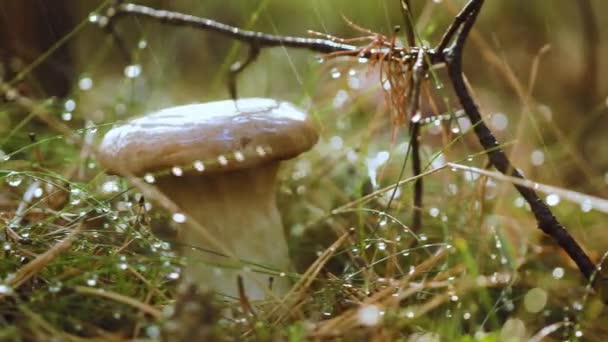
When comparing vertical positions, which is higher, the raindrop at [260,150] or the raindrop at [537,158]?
the raindrop at [260,150]

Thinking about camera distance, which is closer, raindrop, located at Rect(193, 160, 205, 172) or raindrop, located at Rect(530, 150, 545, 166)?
raindrop, located at Rect(193, 160, 205, 172)

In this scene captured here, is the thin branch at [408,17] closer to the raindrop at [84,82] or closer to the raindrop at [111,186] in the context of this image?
the raindrop at [111,186]

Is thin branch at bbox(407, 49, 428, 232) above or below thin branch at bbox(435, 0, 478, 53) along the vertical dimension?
below

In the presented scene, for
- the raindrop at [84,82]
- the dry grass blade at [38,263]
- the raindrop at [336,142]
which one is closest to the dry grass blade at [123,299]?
the dry grass blade at [38,263]

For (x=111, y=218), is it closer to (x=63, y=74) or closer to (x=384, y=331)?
(x=384, y=331)

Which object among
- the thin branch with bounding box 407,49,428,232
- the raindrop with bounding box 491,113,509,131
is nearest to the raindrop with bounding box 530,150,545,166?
the raindrop with bounding box 491,113,509,131

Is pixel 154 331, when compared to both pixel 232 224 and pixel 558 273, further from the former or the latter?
pixel 558 273

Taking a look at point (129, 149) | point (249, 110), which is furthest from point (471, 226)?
point (129, 149)

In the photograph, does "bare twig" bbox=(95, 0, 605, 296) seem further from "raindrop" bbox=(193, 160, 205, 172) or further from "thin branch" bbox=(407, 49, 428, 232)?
"raindrop" bbox=(193, 160, 205, 172)
